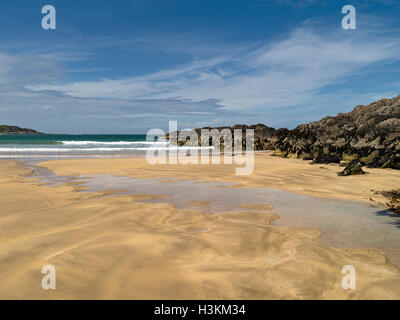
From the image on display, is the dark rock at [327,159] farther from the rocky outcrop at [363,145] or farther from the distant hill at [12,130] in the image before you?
the distant hill at [12,130]

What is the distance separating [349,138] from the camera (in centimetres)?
1678

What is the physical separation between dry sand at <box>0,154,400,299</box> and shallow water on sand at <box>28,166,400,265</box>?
0.28m

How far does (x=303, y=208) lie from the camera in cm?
518

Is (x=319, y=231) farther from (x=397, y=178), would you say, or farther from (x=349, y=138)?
(x=349, y=138)

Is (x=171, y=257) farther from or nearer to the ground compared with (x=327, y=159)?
nearer to the ground

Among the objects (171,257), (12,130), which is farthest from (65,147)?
(12,130)

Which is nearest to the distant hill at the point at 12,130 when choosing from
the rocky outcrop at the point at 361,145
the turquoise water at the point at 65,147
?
the turquoise water at the point at 65,147

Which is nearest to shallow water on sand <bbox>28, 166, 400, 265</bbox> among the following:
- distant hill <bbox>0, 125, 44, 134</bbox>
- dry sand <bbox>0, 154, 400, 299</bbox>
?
dry sand <bbox>0, 154, 400, 299</bbox>

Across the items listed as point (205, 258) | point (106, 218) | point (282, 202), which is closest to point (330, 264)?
point (205, 258)

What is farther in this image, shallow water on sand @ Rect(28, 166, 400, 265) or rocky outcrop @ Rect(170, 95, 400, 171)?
rocky outcrop @ Rect(170, 95, 400, 171)

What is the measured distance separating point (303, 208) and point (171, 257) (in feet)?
10.8

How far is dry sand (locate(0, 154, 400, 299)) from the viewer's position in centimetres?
232

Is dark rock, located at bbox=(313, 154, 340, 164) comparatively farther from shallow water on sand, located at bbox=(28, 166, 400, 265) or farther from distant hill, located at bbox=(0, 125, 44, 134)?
distant hill, located at bbox=(0, 125, 44, 134)

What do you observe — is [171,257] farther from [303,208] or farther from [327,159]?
[327,159]
